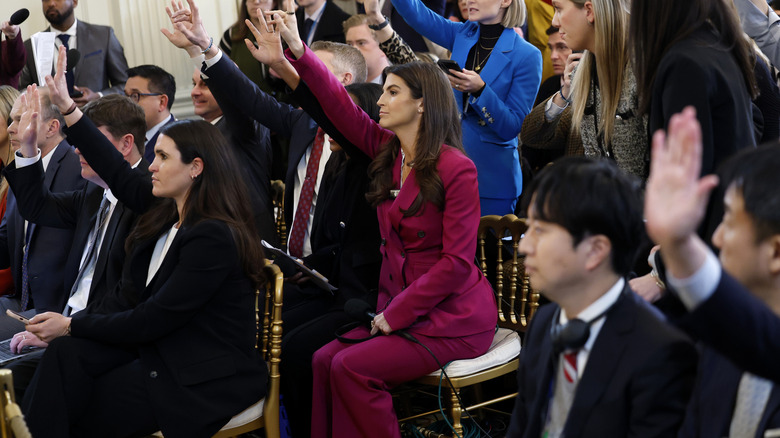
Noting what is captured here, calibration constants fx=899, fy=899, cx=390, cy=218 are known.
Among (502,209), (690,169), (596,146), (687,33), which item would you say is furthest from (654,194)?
(502,209)

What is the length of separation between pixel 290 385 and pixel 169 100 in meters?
2.09

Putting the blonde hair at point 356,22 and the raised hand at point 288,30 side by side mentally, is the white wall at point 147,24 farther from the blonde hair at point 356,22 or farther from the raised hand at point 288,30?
the raised hand at point 288,30

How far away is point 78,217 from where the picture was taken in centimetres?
367

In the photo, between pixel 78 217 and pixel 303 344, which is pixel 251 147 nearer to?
pixel 78 217

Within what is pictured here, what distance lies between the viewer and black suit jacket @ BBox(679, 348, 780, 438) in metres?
1.53

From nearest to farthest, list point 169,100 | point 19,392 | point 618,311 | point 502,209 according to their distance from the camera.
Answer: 1. point 618,311
2. point 19,392
3. point 502,209
4. point 169,100

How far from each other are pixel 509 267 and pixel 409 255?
445mm

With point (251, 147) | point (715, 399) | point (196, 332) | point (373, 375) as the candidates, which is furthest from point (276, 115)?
point (715, 399)

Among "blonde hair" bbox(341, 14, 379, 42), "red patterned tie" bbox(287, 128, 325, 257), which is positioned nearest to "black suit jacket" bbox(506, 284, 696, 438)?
"red patterned tie" bbox(287, 128, 325, 257)

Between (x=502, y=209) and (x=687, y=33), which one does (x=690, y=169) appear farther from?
(x=502, y=209)

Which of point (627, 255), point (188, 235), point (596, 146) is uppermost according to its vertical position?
point (627, 255)

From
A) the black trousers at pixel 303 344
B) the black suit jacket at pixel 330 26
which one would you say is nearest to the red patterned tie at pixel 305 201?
the black trousers at pixel 303 344

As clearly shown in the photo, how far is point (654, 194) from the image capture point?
1.29 m

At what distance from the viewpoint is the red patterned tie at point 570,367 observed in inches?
67.3
